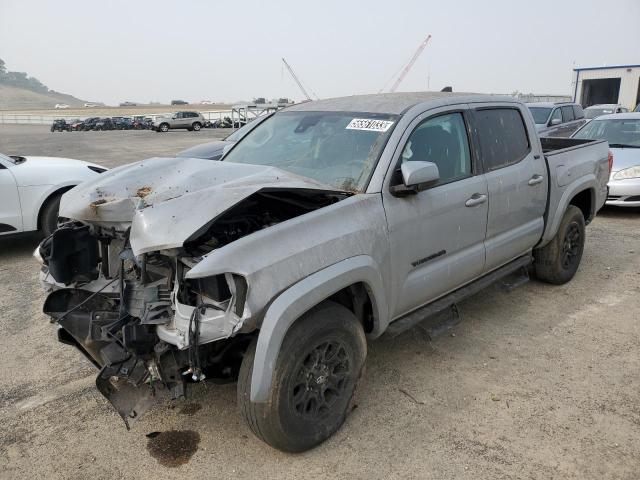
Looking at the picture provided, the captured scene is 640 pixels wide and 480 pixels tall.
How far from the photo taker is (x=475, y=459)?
108 inches

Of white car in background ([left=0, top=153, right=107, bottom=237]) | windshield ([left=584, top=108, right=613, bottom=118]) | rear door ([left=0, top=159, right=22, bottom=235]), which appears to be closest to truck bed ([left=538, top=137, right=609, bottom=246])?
white car in background ([left=0, top=153, right=107, bottom=237])

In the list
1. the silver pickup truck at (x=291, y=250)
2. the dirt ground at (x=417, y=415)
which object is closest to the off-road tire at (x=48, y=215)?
the dirt ground at (x=417, y=415)

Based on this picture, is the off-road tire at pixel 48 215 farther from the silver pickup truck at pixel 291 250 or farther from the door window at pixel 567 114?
the door window at pixel 567 114

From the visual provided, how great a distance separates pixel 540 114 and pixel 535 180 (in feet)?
33.0

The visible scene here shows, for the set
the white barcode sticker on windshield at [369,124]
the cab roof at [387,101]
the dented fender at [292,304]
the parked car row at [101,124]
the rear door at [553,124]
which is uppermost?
the cab roof at [387,101]

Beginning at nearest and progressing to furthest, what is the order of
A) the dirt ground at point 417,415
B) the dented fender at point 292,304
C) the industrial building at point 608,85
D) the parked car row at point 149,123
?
the dented fender at point 292,304 → the dirt ground at point 417,415 → the industrial building at point 608,85 → the parked car row at point 149,123

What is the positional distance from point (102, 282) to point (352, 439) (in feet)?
5.69

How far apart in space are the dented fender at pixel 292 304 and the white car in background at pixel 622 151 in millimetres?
6424

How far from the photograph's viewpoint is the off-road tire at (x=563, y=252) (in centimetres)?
491

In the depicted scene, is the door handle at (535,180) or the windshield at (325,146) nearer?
the windshield at (325,146)

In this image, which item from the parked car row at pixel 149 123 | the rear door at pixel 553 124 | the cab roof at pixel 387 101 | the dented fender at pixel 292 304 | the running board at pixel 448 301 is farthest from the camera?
the parked car row at pixel 149 123

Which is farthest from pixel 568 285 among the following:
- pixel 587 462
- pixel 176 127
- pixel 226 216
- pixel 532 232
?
pixel 176 127

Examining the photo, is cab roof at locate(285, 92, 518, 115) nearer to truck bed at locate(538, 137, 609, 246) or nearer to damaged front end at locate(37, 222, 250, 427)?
truck bed at locate(538, 137, 609, 246)

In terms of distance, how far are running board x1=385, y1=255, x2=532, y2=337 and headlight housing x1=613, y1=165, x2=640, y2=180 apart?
4.36 meters
